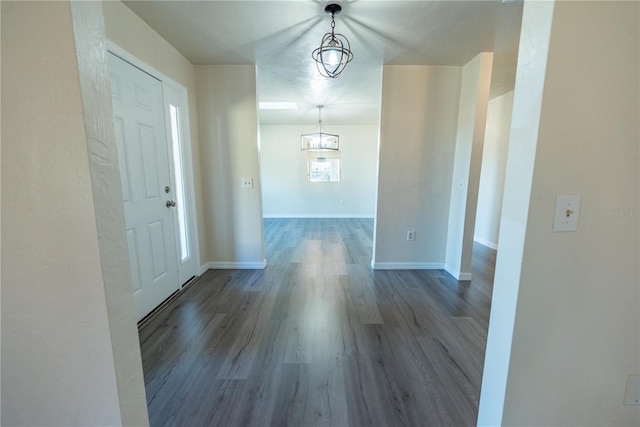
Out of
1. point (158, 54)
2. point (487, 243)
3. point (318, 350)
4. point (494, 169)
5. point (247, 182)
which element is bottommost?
point (318, 350)

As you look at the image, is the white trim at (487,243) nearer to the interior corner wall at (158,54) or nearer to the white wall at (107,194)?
the interior corner wall at (158,54)

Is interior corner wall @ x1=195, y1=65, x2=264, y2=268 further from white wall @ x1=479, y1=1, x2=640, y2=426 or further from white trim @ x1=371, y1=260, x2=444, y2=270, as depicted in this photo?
white wall @ x1=479, y1=1, x2=640, y2=426

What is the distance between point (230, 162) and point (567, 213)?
2.92 m

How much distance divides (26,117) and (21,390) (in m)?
0.84

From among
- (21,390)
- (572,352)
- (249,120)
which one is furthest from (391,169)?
(21,390)

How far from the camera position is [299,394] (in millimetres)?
Answer: 1388

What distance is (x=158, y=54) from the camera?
2170mm

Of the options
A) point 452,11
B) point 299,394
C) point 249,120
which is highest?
point 452,11

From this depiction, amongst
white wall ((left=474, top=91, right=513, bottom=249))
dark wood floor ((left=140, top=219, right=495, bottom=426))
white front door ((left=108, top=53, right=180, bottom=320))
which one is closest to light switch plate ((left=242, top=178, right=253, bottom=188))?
white front door ((left=108, top=53, right=180, bottom=320))

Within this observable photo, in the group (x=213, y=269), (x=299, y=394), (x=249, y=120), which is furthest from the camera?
(x=213, y=269)

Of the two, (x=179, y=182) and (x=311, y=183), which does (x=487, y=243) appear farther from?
(x=179, y=182)

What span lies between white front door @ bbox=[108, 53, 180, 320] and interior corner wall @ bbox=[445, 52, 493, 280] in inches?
123

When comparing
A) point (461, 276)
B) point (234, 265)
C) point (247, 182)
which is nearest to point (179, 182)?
point (247, 182)

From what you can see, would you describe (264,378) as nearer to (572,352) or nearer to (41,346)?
(41,346)
